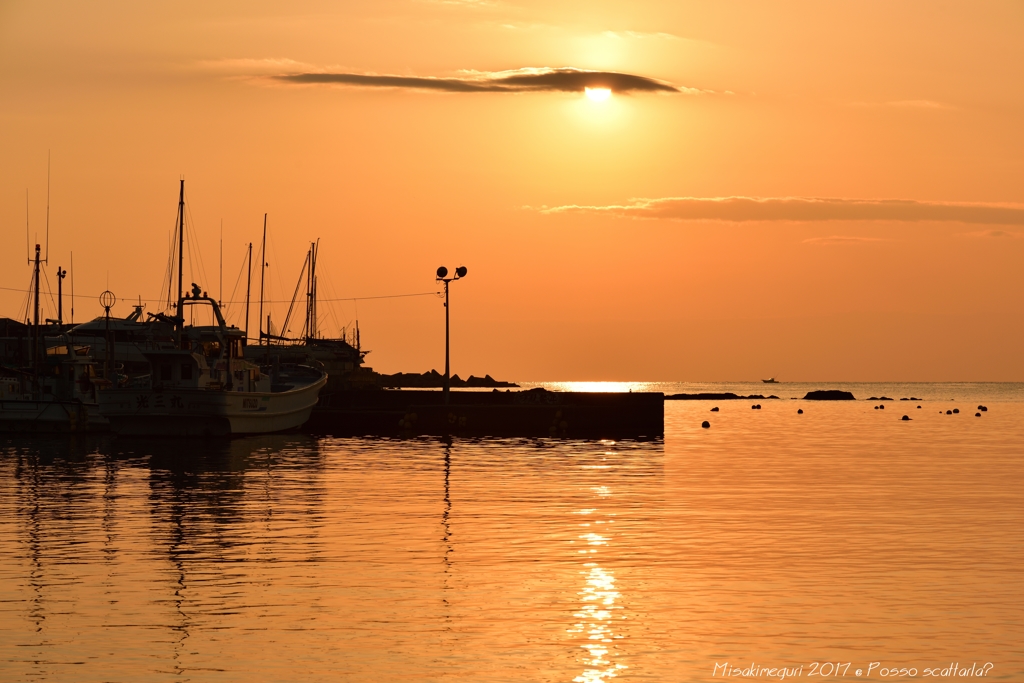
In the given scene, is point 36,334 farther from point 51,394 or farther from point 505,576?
point 505,576

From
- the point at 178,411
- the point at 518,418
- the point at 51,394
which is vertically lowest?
the point at 518,418

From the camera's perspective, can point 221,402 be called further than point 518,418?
No

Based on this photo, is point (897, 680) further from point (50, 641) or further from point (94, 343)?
point (94, 343)

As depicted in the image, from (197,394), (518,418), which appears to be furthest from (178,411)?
(518,418)

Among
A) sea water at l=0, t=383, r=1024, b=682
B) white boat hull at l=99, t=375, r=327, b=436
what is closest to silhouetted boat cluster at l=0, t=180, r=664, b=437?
white boat hull at l=99, t=375, r=327, b=436

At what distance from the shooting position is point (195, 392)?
7088 cm

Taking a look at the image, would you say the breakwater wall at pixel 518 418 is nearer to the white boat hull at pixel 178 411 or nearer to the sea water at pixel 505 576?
the white boat hull at pixel 178 411

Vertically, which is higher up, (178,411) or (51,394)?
(51,394)

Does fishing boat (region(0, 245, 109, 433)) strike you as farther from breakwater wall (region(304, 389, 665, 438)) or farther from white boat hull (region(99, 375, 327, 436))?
breakwater wall (region(304, 389, 665, 438))

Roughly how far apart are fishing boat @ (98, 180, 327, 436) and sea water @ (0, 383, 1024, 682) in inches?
805

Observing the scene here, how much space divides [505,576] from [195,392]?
164ft

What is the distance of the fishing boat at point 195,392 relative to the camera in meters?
71.1

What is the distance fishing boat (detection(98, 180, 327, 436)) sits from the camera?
233ft

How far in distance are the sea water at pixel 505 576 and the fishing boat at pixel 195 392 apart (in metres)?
20.4
